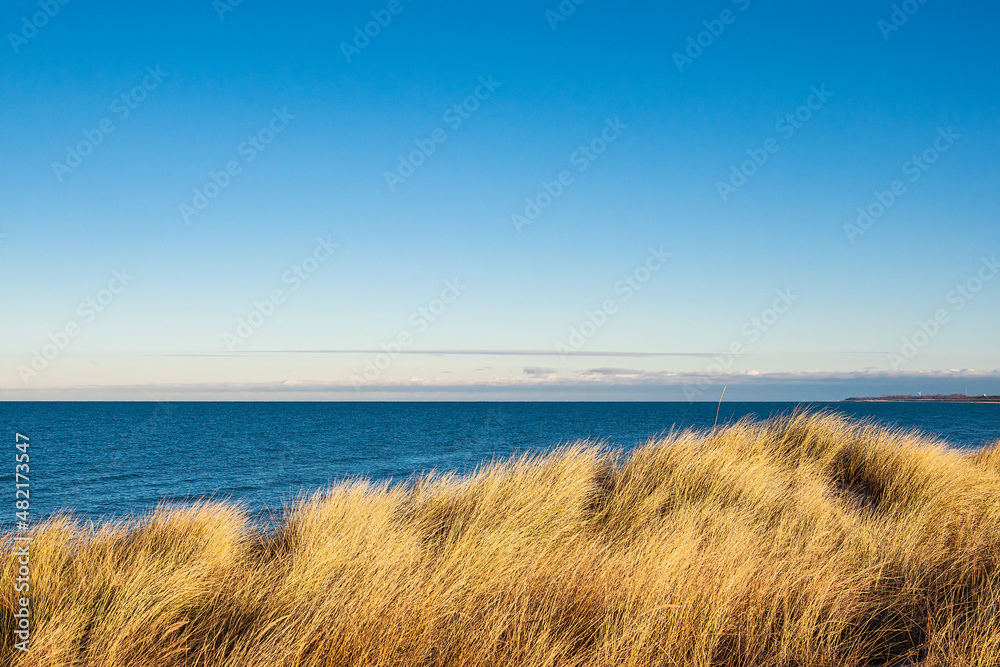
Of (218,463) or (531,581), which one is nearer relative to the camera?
(531,581)

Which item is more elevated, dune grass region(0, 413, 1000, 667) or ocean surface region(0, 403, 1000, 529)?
dune grass region(0, 413, 1000, 667)

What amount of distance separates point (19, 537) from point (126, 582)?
Result: 158 centimetres

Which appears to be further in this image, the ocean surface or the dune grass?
the ocean surface

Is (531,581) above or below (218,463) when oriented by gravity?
above

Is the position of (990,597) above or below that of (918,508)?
above

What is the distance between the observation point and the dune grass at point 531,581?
336 cm

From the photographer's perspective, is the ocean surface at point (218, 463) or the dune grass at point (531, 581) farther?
the ocean surface at point (218, 463)

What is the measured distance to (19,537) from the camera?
4805 mm

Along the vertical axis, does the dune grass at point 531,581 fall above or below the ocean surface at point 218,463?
above

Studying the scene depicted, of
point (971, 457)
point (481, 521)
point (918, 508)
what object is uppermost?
point (481, 521)

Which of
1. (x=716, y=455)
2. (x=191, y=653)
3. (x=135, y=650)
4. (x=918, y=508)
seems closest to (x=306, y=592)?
(x=191, y=653)

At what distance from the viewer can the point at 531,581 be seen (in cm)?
427

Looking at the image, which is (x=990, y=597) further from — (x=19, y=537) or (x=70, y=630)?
(x=19, y=537)

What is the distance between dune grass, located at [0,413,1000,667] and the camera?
336 centimetres
